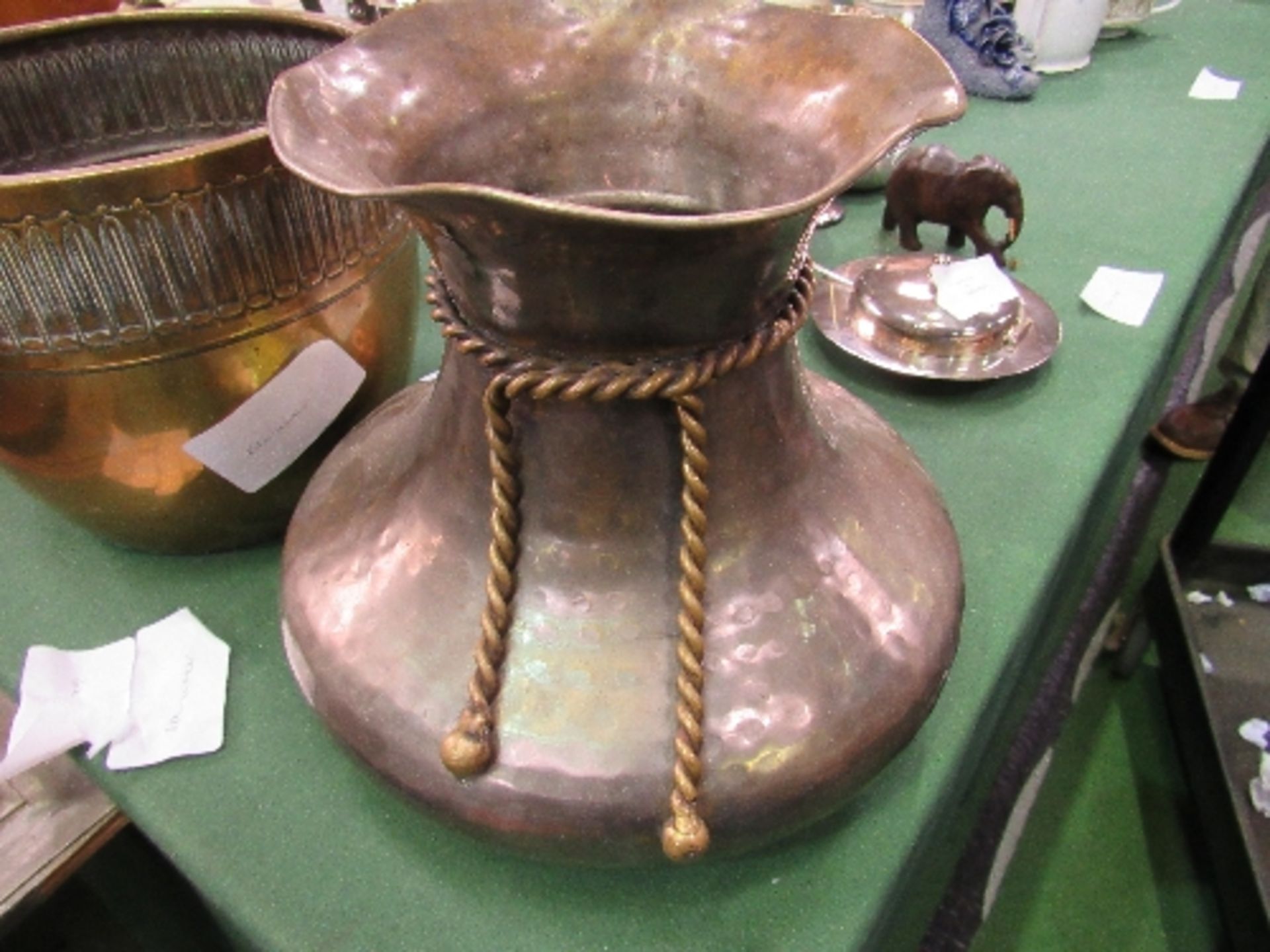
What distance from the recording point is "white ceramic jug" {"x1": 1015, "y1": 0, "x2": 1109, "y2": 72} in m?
1.58

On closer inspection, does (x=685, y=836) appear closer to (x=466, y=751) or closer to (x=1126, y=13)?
(x=466, y=751)

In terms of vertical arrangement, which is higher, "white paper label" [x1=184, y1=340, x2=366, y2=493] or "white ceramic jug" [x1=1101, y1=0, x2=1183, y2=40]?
"white paper label" [x1=184, y1=340, x2=366, y2=493]

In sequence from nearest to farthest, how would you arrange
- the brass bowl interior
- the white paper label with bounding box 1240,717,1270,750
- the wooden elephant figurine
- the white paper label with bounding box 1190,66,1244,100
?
the brass bowl interior, the wooden elephant figurine, the white paper label with bounding box 1240,717,1270,750, the white paper label with bounding box 1190,66,1244,100

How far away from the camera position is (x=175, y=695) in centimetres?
60

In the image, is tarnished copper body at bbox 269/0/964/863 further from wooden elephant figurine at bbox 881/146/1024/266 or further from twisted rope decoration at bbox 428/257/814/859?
wooden elephant figurine at bbox 881/146/1024/266

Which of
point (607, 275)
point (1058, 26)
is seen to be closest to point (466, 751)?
point (607, 275)

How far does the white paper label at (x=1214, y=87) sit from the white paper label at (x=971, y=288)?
93 centimetres

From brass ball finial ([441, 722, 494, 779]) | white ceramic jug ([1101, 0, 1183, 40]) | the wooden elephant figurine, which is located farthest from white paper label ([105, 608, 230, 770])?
white ceramic jug ([1101, 0, 1183, 40])

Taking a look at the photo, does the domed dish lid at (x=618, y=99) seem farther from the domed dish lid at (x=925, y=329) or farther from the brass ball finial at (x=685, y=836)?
the domed dish lid at (x=925, y=329)

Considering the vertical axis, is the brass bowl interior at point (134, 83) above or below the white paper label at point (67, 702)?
above

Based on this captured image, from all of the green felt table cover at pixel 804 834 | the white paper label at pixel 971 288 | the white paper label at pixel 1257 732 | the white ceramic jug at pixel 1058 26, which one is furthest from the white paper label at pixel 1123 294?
the white ceramic jug at pixel 1058 26

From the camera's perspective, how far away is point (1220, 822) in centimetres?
103

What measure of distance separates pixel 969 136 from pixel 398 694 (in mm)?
1304

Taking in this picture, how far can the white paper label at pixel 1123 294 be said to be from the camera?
980mm
